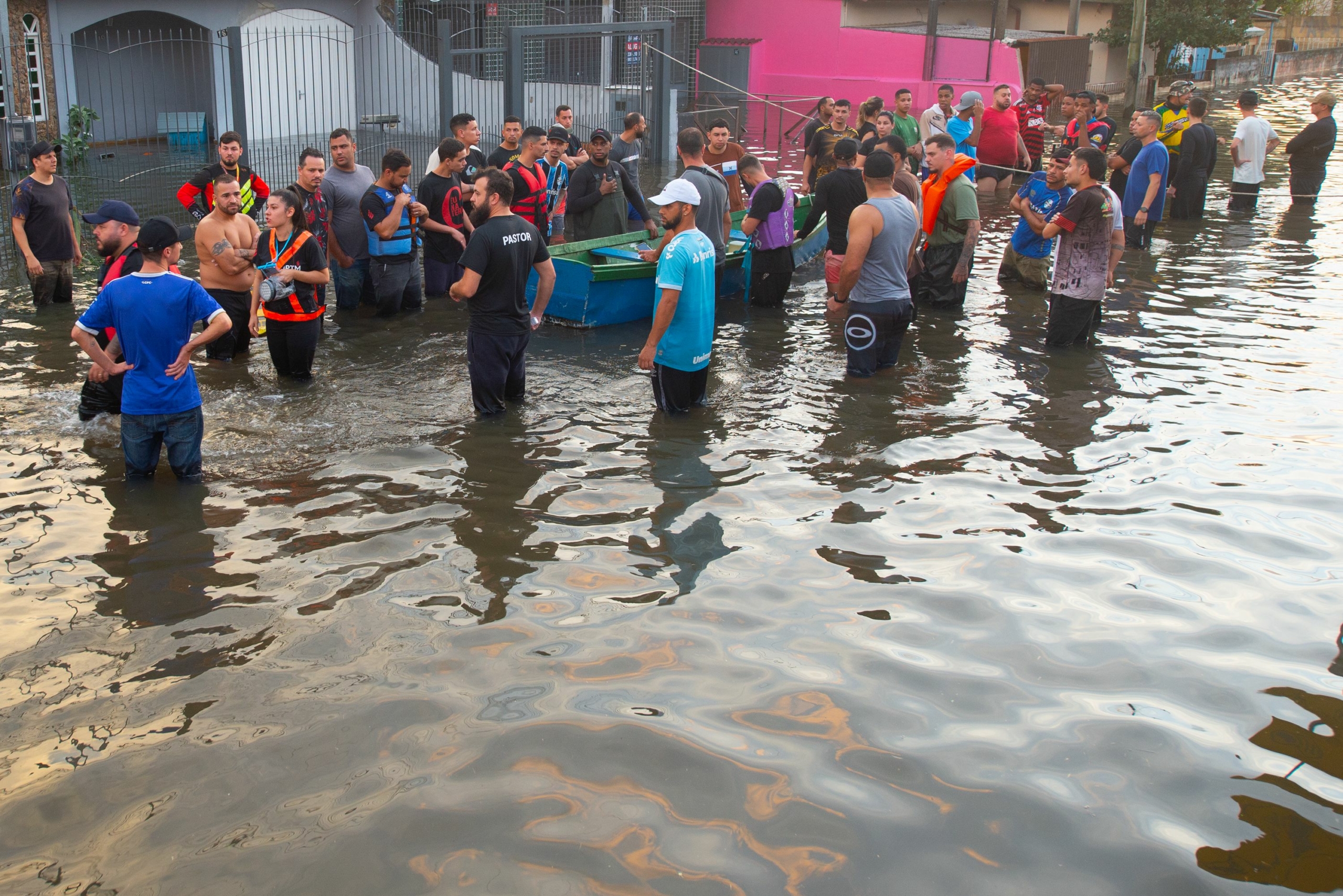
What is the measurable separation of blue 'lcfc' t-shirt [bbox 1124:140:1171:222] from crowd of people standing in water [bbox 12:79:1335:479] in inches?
1.0

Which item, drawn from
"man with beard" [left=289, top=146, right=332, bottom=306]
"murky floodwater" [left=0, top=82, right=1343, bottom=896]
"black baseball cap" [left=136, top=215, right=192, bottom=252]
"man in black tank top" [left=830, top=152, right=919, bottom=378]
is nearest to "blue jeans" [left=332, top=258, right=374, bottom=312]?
"man with beard" [left=289, top=146, right=332, bottom=306]

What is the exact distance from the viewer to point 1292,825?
Answer: 3830 mm

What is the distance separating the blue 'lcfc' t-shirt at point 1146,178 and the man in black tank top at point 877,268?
20.6ft

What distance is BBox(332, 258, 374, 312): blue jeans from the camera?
32.3 ft

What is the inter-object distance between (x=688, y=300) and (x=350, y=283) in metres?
4.17

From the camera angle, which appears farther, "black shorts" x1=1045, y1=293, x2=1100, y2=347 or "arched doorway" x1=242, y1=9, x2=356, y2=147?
"arched doorway" x1=242, y1=9, x2=356, y2=147

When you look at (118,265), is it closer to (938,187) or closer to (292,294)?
(292,294)

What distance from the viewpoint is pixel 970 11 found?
35.5 m

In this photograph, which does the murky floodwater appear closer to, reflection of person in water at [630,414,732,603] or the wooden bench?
reflection of person in water at [630,414,732,603]

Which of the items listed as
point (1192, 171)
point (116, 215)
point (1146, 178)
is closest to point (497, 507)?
point (116, 215)

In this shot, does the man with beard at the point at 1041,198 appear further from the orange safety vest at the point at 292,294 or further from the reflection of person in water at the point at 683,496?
the orange safety vest at the point at 292,294

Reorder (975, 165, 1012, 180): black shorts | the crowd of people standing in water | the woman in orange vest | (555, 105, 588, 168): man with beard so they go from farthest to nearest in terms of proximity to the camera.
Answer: (975, 165, 1012, 180): black shorts < (555, 105, 588, 168): man with beard < the woman in orange vest < the crowd of people standing in water

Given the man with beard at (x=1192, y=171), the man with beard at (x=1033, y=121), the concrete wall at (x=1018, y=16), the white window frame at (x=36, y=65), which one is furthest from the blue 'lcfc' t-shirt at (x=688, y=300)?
the concrete wall at (x=1018, y=16)

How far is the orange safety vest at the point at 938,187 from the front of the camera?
1012cm
